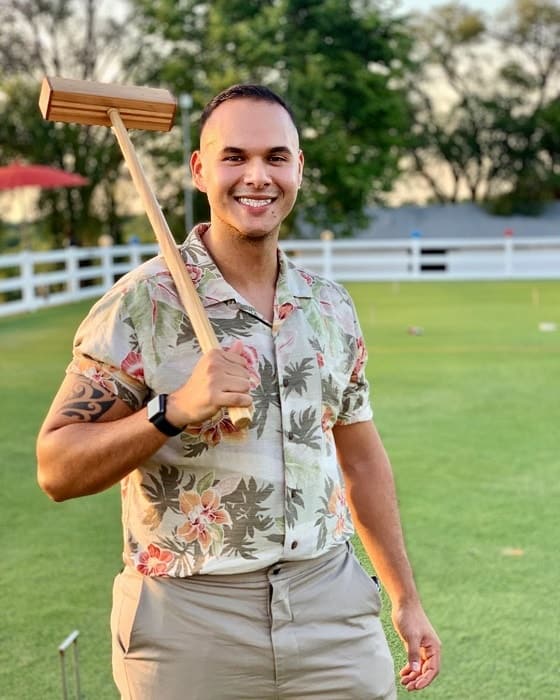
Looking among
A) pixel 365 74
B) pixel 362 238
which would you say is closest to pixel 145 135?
pixel 365 74

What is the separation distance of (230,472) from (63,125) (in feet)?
86.2

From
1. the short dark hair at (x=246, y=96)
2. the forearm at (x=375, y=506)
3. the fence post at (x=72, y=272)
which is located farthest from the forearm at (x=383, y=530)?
the fence post at (x=72, y=272)

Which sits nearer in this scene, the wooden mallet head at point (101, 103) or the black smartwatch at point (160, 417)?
the black smartwatch at point (160, 417)

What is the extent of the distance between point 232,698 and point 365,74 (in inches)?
1155

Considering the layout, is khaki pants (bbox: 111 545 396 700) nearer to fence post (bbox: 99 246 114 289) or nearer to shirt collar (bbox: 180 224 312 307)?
shirt collar (bbox: 180 224 312 307)

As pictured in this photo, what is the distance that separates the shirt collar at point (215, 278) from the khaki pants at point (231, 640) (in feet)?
1.51

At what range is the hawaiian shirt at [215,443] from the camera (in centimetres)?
170

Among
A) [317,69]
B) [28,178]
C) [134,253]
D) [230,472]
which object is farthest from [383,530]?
[317,69]

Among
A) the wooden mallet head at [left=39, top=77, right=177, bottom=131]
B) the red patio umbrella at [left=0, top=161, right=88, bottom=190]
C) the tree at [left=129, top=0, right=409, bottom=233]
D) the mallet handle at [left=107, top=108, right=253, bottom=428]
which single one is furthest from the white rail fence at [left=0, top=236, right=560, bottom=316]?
the mallet handle at [left=107, top=108, right=253, bottom=428]

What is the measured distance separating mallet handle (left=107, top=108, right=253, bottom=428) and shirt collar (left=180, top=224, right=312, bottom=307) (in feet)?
0.16

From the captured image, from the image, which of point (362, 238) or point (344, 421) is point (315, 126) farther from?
point (344, 421)

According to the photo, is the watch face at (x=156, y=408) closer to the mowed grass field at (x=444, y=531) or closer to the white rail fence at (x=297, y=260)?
the mowed grass field at (x=444, y=531)

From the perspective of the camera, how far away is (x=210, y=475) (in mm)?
1716

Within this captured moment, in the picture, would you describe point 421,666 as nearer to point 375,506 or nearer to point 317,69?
point 375,506
